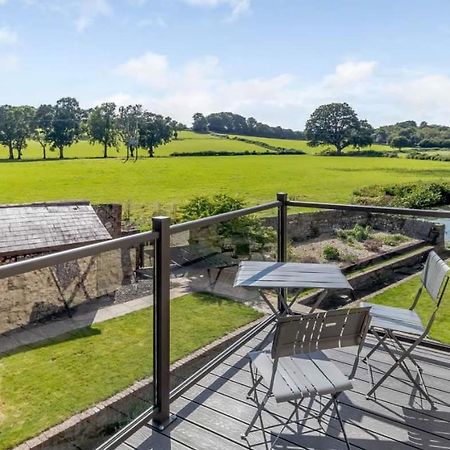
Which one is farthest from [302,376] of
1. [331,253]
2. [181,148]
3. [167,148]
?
[181,148]

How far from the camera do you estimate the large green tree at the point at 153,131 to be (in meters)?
43.3

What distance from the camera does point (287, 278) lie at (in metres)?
3.38

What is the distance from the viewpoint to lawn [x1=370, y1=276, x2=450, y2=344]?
15.9ft

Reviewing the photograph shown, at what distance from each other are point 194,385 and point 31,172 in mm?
41697

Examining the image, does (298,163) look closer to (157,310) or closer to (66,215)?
(66,215)

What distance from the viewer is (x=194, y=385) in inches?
126

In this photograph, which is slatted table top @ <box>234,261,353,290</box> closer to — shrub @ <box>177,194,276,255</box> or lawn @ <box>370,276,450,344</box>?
shrub @ <box>177,194,276,255</box>

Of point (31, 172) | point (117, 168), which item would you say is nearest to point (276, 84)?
point (117, 168)

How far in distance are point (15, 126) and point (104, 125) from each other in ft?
39.2

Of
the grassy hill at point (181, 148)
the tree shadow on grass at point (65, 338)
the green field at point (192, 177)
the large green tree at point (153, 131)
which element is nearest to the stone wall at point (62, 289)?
the tree shadow on grass at point (65, 338)

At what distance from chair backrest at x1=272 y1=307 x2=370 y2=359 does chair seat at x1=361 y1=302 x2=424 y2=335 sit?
0.50 meters

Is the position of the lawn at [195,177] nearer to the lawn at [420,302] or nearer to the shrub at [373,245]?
the shrub at [373,245]

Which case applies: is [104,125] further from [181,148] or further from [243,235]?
[243,235]

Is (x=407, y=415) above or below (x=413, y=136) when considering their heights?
below
